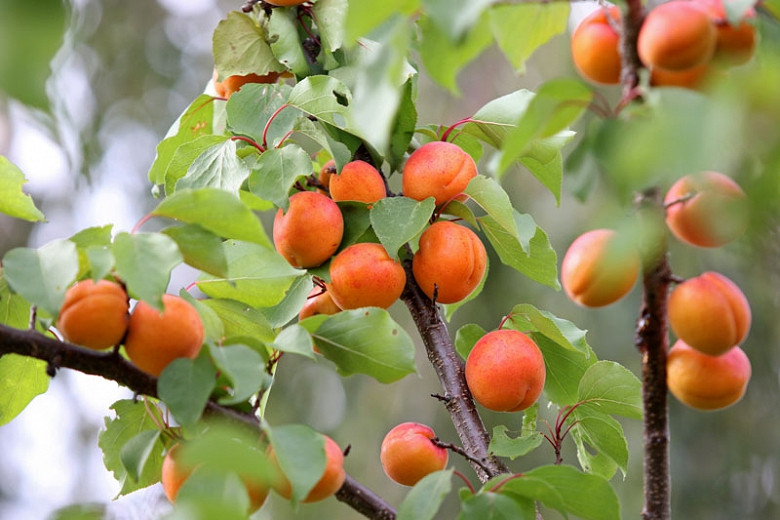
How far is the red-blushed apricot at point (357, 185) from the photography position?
32.8 inches

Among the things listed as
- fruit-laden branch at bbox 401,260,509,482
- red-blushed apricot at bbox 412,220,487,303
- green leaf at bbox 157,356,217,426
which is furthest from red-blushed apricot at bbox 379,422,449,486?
green leaf at bbox 157,356,217,426

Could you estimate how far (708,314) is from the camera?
1.70 ft

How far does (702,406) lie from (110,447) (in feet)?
1.64

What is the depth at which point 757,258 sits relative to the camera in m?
0.45

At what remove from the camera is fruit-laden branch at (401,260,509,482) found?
2.62 ft

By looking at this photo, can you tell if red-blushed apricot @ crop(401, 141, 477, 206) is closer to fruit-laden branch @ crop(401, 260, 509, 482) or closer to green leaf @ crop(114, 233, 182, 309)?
fruit-laden branch @ crop(401, 260, 509, 482)

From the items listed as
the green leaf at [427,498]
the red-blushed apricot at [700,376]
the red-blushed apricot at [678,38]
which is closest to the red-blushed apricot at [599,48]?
the red-blushed apricot at [678,38]

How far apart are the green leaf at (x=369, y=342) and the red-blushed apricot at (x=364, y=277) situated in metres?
0.07

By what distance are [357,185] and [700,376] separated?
→ 395 mm

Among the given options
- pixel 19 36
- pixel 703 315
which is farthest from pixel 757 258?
pixel 19 36

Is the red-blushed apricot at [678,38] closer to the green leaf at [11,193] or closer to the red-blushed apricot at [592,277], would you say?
the red-blushed apricot at [592,277]

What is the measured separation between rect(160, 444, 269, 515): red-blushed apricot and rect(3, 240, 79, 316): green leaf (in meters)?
0.14

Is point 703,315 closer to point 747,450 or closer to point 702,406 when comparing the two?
point 702,406

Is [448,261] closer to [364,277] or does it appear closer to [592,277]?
[364,277]
